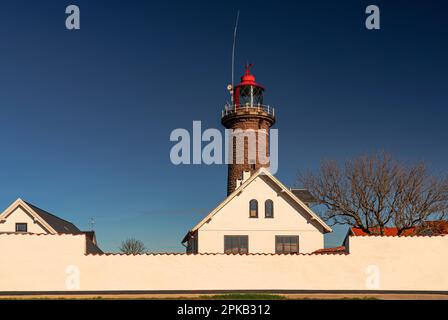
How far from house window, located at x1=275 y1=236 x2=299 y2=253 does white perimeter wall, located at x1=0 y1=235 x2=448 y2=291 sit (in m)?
7.21

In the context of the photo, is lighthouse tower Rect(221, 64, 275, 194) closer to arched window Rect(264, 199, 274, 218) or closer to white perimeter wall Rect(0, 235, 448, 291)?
arched window Rect(264, 199, 274, 218)

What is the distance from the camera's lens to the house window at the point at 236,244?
3681cm

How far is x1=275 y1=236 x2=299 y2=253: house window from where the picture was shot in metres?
36.8

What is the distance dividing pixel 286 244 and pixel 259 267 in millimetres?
7810

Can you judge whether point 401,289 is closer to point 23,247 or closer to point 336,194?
point 336,194

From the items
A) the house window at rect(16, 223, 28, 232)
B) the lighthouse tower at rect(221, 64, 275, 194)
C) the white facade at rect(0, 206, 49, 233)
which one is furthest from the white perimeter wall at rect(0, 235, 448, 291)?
the lighthouse tower at rect(221, 64, 275, 194)

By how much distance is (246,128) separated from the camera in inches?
2112

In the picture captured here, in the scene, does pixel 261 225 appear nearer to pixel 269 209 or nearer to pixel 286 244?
pixel 269 209

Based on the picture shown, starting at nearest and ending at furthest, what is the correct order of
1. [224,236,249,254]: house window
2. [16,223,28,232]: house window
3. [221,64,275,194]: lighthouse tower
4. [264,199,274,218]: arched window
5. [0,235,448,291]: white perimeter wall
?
[0,235,448,291]: white perimeter wall
[224,236,249,254]: house window
[264,199,274,218]: arched window
[16,223,28,232]: house window
[221,64,275,194]: lighthouse tower

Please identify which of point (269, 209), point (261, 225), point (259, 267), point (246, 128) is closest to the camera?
point (259, 267)

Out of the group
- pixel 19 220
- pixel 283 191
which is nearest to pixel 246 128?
pixel 283 191

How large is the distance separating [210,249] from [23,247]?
42.5ft
